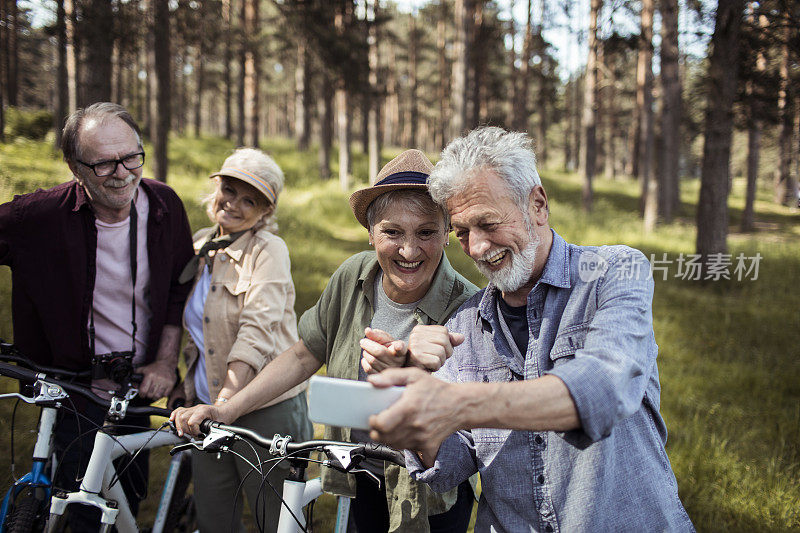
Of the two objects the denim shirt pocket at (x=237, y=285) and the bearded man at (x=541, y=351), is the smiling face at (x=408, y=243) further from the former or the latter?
→ the denim shirt pocket at (x=237, y=285)

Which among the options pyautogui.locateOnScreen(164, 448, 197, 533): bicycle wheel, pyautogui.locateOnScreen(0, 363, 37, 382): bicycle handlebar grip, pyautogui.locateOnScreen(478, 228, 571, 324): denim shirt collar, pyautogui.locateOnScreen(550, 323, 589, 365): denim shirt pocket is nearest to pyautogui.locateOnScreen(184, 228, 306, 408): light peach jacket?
pyautogui.locateOnScreen(164, 448, 197, 533): bicycle wheel

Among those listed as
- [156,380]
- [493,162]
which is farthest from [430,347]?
[156,380]

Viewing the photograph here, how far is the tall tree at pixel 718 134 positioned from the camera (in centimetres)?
942

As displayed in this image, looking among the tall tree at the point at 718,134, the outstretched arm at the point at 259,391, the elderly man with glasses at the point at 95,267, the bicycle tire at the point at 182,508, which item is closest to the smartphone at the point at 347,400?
the outstretched arm at the point at 259,391

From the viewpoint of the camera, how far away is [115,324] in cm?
295

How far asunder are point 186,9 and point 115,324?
441 inches

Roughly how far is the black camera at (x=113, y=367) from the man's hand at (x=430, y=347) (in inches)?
67.1

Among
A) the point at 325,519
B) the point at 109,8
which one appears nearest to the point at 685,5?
the point at 109,8

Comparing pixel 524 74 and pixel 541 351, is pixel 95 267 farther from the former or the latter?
pixel 524 74

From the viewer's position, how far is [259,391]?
2449 mm

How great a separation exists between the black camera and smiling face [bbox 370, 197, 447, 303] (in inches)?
56.0

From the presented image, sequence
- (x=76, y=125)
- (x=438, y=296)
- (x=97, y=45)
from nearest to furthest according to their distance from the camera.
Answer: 1. (x=438, y=296)
2. (x=76, y=125)
3. (x=97, y=45)

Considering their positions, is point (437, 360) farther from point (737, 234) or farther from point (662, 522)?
point (737, 234)

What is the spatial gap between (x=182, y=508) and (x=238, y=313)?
5.20 ft
